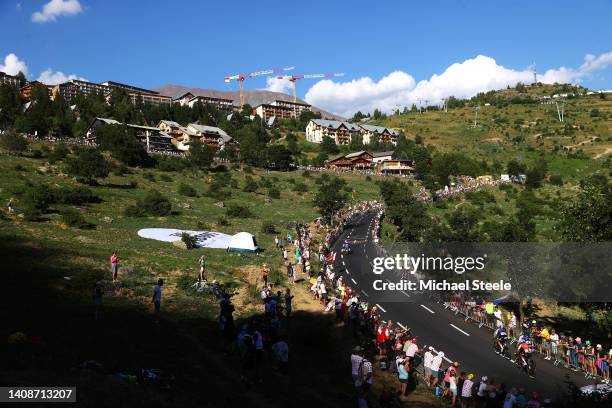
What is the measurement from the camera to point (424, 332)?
2358cm

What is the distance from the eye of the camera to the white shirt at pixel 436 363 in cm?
1717

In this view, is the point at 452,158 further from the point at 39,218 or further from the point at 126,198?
the point at 39,218

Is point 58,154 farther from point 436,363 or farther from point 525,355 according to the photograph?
point 525,355

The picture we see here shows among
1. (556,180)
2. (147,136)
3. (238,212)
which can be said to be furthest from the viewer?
(147,136)

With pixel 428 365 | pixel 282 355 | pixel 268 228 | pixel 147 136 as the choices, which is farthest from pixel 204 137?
pixel 282 355

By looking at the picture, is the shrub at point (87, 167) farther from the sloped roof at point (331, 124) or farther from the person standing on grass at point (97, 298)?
the sloped roof at point (331, 124)

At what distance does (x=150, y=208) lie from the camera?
160 feet

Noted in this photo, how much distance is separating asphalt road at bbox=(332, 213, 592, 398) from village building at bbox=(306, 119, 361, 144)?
132m

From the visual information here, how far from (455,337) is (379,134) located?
155 m

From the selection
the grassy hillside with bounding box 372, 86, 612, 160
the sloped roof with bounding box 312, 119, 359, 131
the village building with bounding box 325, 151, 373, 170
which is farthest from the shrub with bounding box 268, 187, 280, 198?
the sloped roof with bounding box 312, 119, 359, 131

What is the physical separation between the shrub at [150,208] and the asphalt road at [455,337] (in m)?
20.7

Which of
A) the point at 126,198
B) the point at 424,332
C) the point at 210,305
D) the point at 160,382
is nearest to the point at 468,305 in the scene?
the point at 424,332

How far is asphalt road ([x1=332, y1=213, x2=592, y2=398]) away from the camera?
1855 cm

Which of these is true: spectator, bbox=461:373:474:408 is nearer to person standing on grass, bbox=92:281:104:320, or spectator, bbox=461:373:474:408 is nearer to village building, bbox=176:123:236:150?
person standing on grass, bbox=92:281:104:320
